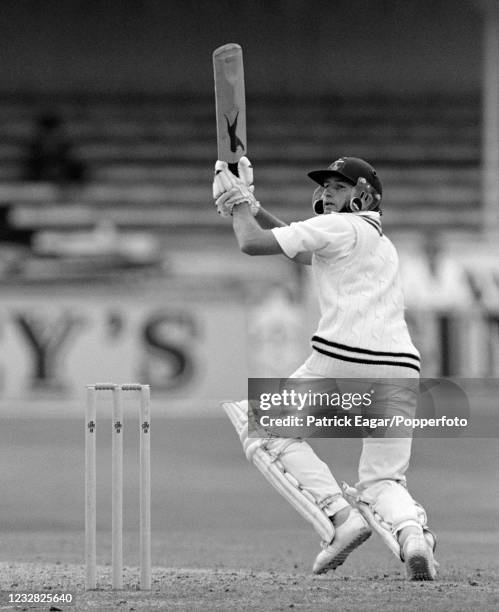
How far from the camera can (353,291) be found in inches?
173

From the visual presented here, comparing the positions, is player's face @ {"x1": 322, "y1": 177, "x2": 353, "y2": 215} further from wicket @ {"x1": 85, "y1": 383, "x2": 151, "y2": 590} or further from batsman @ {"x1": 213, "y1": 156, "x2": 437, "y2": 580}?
wicket @ {"x1": 85, "y1": 383, "x2": 151, "y2": 590}

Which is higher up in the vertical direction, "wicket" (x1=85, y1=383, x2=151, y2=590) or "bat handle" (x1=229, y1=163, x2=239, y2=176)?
"bat handle" (x1=229, y1=163, x2=239, y2=176)

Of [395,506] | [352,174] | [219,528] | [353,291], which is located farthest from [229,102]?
[219,528]

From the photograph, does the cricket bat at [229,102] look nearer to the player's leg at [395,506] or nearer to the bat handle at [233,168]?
the bat handle at [233,168]

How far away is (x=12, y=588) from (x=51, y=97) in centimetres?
1618

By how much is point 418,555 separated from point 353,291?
35.1 inches

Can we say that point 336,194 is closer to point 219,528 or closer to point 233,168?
point 233,168

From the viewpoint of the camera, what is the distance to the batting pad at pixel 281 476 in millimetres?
4340

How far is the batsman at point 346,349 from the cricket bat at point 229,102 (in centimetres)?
7

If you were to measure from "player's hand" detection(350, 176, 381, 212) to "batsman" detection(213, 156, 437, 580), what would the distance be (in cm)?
2

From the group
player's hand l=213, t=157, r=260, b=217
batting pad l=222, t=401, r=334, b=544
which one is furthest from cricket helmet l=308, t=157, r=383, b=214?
batting pad l=222, t=401, r=334, b=544

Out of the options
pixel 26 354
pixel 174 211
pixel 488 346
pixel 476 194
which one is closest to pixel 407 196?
pixel 476 194

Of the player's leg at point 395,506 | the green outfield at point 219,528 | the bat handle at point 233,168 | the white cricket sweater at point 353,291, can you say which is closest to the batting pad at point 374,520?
the player's leg at point 395,506

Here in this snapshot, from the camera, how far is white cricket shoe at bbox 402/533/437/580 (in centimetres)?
417
